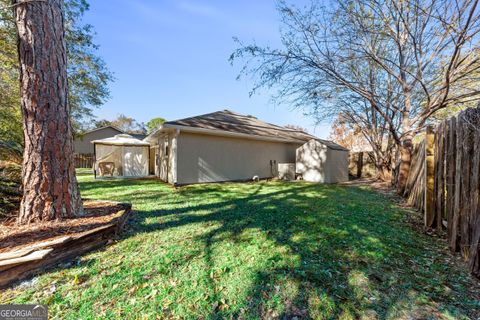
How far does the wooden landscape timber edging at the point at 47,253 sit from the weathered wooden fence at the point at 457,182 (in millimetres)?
4275

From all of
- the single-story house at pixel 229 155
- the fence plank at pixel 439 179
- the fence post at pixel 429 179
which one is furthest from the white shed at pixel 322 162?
the fence plank at pixel 439 179

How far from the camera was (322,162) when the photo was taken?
380 inches

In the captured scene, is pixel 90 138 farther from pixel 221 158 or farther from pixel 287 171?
pixel 287 171

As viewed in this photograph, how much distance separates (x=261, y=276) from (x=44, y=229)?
110 inches

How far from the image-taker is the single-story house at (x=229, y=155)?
27.0ft

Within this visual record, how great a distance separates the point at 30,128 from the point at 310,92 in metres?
6.22

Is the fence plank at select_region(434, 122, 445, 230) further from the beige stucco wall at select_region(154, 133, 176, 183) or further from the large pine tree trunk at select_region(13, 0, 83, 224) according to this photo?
the beige stucco wall at select_region(154, 133, 176, 183)

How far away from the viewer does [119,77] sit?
10250 millimetres

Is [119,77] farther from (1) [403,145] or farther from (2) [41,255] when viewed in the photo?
(1) [403,145]

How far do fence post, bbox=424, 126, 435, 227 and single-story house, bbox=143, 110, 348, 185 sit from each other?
18.5ft

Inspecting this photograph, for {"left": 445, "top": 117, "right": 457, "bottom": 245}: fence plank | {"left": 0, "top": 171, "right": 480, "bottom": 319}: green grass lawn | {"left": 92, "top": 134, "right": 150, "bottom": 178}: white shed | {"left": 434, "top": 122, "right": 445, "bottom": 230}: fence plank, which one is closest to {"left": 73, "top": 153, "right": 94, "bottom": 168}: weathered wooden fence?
{"left": 92, "top": 134, "right": 150, "bottom": 178}: white shed

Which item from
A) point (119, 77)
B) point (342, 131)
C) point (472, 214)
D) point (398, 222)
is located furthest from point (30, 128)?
point (342, 131)

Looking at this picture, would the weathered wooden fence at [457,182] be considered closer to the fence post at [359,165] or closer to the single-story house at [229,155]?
the single-story house at [229,155]

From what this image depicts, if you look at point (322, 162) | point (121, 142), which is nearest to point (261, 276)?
point (322, 162)
